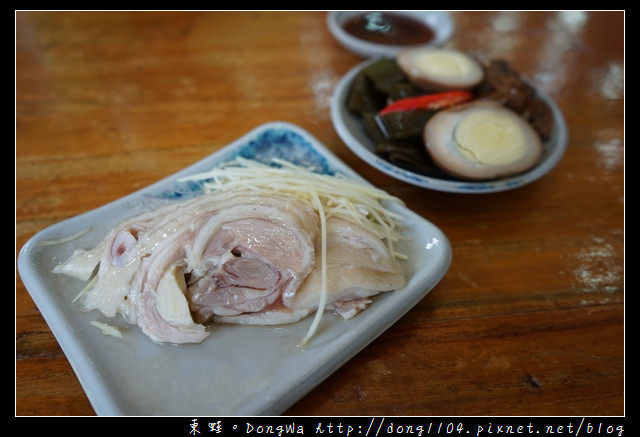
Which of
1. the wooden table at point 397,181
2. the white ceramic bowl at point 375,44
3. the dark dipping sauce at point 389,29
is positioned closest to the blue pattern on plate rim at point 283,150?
the wooden table at point 397,181

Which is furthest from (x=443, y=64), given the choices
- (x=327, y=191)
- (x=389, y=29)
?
(x=327, y=191)

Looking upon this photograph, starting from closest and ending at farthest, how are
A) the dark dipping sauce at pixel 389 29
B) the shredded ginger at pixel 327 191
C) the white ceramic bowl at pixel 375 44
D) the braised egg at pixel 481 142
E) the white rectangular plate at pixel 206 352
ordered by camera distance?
the white rectangular plate at pixel 206 352 < the shredded ginger at pixel 327 191 < the braised egg at pixel 481 142 < the white ceramic bowl at pixel 375 44 < the dark dipping sauce at pixel 389 29

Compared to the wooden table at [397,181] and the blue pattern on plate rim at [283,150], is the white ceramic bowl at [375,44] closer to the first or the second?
the wooden table at [397,181]

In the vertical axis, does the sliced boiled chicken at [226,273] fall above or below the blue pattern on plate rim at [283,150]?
below

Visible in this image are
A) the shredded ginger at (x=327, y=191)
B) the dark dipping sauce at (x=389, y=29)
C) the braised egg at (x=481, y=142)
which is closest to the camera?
the shredded ginger at (x=327, y=191)

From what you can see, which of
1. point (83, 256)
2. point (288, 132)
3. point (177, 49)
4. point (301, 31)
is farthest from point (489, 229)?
point (177, 49)

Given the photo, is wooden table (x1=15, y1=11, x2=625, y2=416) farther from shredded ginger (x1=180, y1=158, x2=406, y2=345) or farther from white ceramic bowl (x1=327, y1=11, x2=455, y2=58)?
shredded ginger (x1=180, y1=158, x2=406, y2=345)

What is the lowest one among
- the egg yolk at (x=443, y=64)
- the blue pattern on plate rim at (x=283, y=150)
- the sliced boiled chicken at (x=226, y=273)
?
the sliced boiled chicken at (x=226, y=273)
